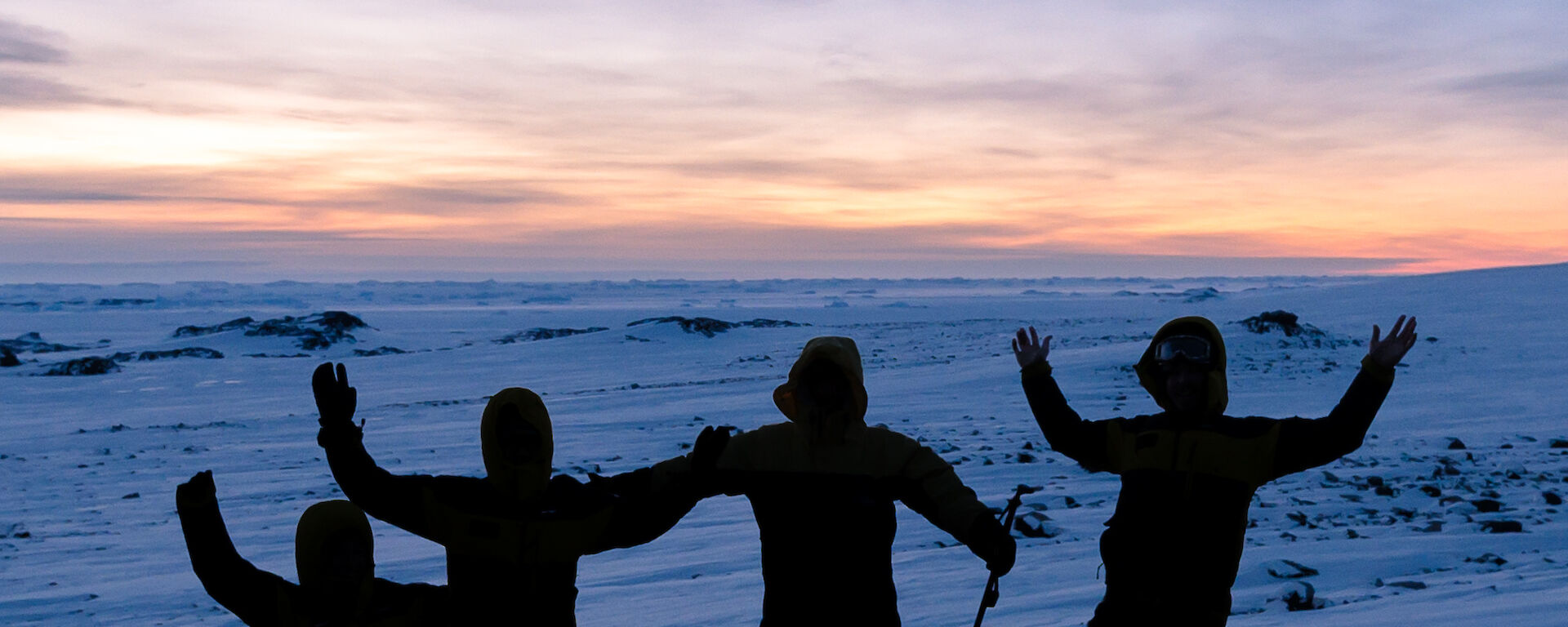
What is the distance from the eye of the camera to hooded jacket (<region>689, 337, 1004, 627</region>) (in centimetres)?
314

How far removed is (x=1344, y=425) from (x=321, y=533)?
113 inches

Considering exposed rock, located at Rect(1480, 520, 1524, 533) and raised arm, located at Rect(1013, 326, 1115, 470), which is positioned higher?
raised arm, located at Rect(1013, 326, 1115, 470)

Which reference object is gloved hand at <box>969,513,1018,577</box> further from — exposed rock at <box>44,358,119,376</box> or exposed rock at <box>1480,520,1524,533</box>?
exposed rock at <box>44,358,119,376</box>

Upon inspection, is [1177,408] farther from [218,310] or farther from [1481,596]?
[218,310]

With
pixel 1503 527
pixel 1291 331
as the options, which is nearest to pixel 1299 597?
pixel 1503 527

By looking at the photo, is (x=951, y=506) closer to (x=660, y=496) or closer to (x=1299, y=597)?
(x=660, y=496)

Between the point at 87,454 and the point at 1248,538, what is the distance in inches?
469

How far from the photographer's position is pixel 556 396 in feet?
57.2

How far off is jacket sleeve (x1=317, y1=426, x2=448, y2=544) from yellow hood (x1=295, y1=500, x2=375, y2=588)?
0.27m

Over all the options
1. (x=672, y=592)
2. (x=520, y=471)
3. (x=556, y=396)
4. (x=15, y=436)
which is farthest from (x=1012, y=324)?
(x=520, y=471)

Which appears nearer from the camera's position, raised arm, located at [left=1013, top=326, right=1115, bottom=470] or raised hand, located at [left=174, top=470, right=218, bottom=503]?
raised hand, located at [left=174, top=470, right=218, bottom=503]

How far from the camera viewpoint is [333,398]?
3186 millimetres

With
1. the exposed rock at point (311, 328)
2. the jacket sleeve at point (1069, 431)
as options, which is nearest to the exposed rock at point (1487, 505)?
the jacket sleeve at point (1069, 431)

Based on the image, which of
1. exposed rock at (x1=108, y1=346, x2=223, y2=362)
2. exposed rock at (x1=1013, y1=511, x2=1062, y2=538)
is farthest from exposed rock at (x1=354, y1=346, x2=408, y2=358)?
exposed rock at (x1=1013, y1=511, x2=1062, y2=538)
